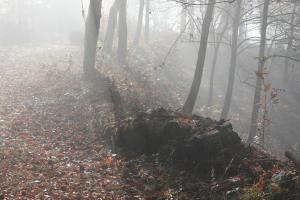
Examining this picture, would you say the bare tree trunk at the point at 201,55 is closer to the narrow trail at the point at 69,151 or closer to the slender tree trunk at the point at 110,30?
the narrow trail at the point at 69,151

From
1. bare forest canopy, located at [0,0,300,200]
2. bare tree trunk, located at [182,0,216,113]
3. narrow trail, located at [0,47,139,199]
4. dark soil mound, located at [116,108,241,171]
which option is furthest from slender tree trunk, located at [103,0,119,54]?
dark soil mound, located at [116,108,241,171]

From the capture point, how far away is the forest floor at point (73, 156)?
9.09m

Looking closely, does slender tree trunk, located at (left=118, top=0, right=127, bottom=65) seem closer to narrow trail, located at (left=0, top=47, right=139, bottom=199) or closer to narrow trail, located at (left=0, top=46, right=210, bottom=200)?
narrow trail, located at (left=0, top=47, right=139, bottom=199)

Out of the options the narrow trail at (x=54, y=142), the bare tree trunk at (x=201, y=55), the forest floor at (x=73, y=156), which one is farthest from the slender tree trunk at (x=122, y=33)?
the bare tree trunk at (x=201, y=55)

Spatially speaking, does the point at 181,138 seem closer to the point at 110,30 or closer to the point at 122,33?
the point at 122,33

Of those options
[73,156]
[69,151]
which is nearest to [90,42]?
[69,151]

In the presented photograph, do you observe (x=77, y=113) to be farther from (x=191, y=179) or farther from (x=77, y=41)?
(x=77, y=41)

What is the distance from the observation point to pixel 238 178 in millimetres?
8891

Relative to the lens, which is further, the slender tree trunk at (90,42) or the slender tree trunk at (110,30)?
the slender tree trunk at (110,30)

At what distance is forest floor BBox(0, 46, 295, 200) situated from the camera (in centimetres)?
909

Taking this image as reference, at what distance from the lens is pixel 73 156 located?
11.6 metres

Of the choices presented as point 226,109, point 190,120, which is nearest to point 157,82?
point 226,109

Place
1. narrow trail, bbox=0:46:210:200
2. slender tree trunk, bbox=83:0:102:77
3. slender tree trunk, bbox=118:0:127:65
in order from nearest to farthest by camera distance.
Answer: narrow trail, bbox=0:46:210:200 < slender tree trunk, bbox=83:0:102:77 < slender tree trunk, bbox=118:0:127:65

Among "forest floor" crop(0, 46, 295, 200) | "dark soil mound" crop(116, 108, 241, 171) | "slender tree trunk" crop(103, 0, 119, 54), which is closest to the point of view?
"forest floor" crop(0, 46, 295, 200)
